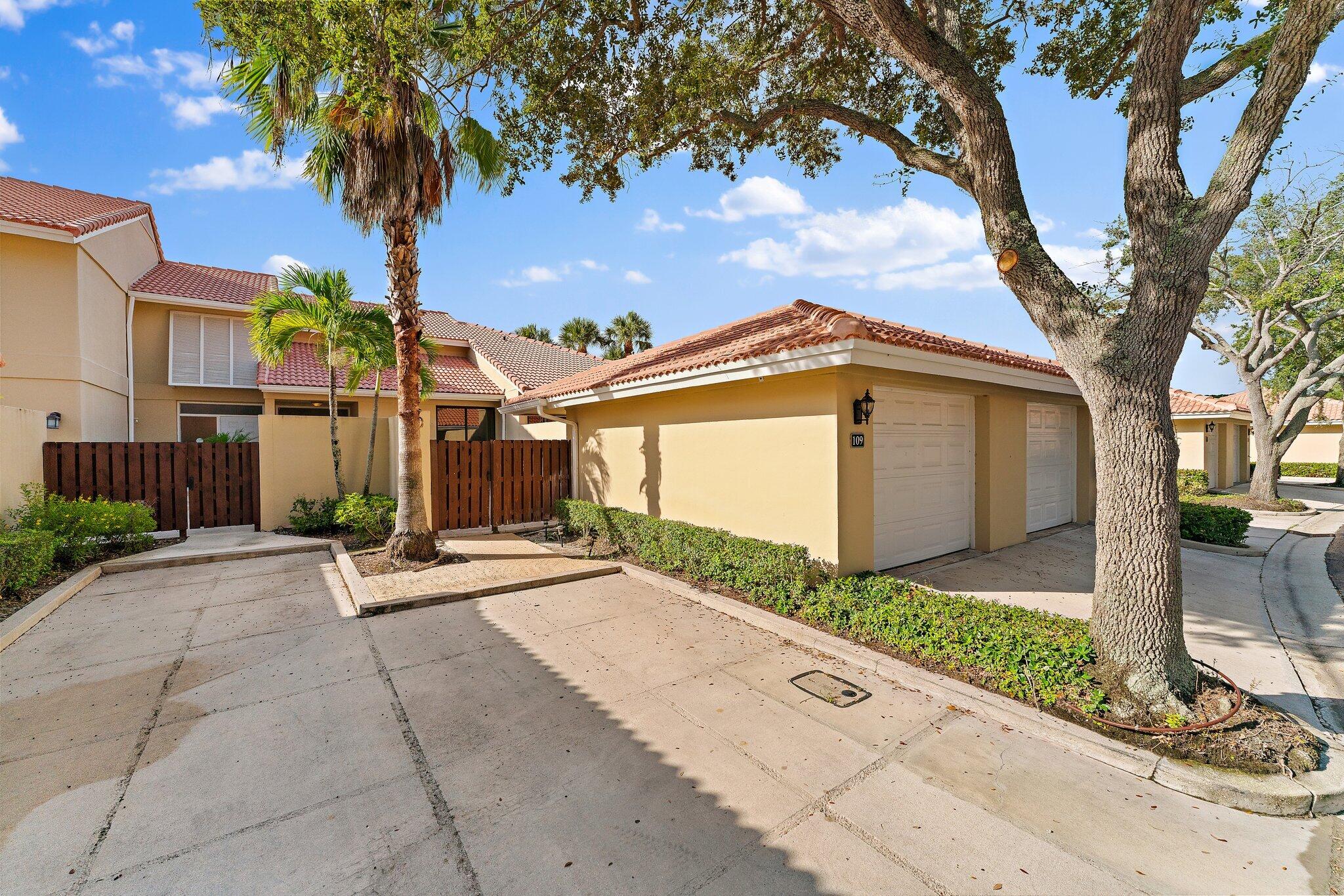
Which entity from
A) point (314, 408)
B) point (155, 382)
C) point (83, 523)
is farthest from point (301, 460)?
point (155, 382)

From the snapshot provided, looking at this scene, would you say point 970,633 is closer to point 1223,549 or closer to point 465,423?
point 1223,549

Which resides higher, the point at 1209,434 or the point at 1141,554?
the point at 1209,434

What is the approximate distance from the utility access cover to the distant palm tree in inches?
1145

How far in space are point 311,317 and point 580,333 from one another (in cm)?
1952

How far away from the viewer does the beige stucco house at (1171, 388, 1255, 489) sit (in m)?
17.1

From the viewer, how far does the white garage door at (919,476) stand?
7023 millimetres

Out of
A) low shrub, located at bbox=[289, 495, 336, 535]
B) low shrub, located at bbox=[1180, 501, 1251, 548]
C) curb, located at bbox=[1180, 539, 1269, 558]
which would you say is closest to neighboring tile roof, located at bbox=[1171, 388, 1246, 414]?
low shrub, located at bbox=[1180, 501, 1251, 548]

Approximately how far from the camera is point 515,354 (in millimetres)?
20625

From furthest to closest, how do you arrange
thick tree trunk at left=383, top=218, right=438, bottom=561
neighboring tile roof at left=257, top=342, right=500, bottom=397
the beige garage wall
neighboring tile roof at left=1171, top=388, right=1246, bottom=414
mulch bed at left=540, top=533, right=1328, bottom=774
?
1. neighboring tile roof at left=1171, top=388, right=1246, bottom=414
2. neighboring tile roof at left=257, top=342, right=500, bottom=397
3. thick tree trunk at left=383, top=218, right=438, bottom=561
4. the beige garage wall
5. mulch bed at left=540, top=533, right=1328, bottom=774

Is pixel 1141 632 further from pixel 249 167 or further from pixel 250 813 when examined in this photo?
pixel 249 167

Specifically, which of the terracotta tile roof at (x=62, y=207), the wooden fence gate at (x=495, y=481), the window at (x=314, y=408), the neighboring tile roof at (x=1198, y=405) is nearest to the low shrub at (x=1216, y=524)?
the neighboring tile roof at (x=1198, y=405)

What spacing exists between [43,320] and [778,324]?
14794 mm

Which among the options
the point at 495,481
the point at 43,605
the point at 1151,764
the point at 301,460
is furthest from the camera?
the point at 301,460

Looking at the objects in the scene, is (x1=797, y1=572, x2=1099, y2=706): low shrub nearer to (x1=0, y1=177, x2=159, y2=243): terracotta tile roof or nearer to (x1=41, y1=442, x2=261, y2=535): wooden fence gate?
(x1=41, y1=442, x2=261, y2=535): wooden fence gate
